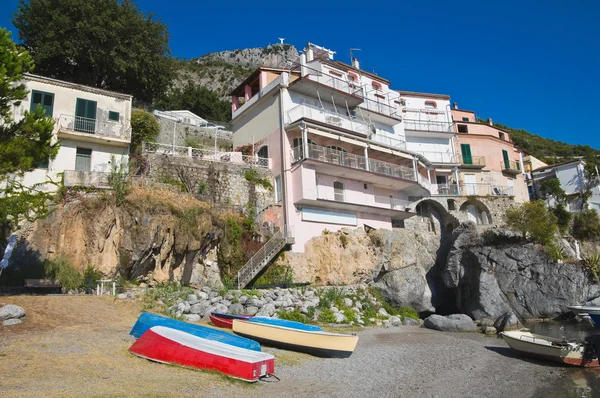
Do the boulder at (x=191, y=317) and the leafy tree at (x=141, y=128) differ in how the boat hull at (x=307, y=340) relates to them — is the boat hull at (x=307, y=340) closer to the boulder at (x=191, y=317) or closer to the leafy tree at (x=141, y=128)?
the boulder at (x=191, y=317)

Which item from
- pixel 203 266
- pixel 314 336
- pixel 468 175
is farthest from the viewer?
pixel 468 175

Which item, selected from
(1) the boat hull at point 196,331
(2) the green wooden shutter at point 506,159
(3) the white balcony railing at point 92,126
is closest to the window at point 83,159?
(3) the white balcony railing at point 92,126

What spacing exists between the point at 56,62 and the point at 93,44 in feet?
12.1

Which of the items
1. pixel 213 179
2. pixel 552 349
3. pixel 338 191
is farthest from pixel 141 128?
pixel 552 349

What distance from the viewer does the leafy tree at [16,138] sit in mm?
12867

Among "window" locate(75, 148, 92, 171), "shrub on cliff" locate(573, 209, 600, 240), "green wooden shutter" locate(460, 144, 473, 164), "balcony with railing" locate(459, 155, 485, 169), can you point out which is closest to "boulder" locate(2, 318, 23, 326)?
"window" locate(75, 148, 92, 171)

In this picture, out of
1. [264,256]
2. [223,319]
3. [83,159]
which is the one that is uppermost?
[83,159]

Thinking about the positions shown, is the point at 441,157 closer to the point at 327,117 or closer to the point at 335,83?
the point at 335,83

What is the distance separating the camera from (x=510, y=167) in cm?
4253

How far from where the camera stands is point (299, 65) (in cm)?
3309

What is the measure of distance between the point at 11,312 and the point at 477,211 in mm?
35986

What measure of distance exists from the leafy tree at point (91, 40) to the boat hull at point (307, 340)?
1108 inches

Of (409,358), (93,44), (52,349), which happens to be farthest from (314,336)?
(93,44)

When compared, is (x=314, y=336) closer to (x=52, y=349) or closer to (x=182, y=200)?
(x=52, y=349)
